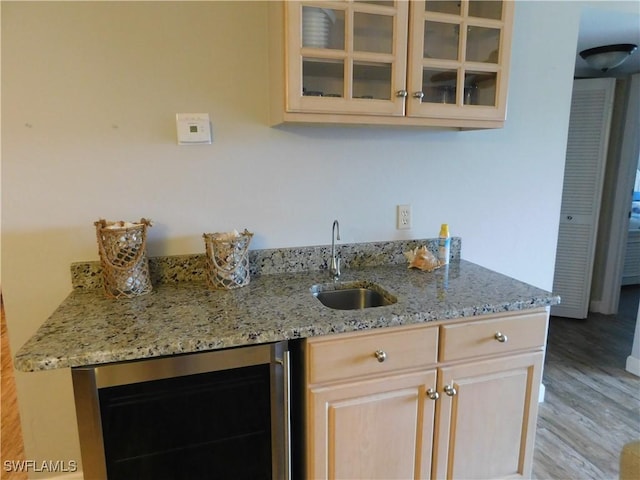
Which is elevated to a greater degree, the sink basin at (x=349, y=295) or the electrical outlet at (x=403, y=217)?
the electrical outlet at (x=403, y=217)

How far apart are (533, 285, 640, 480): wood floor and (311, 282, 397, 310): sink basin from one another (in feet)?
3.60

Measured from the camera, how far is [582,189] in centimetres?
341

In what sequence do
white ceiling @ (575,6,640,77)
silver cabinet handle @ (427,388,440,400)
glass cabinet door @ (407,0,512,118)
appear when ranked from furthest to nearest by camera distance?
white ceiling @ (575,6,640,77)
glass cabinet door @ (407,0,512,118)
silver cabinet handle @ (427,388,440,400)

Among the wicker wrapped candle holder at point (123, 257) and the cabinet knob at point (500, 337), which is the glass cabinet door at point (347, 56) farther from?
the cabinet knob at point (500, 337)

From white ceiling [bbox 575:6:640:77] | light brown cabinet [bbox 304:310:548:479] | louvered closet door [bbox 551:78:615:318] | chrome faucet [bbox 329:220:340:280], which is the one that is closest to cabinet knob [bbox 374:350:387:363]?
light brown cabinet [bbox 304:310:548:479]

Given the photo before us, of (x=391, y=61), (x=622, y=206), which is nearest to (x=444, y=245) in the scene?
(x=391, y=61)

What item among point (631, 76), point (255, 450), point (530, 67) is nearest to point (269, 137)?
point (255, 450)

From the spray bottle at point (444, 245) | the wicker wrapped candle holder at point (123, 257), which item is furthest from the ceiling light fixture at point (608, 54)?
the wicker wrapped candle holder at point (123, 257)

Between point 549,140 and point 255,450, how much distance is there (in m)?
2.01

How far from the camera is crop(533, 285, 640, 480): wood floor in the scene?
1894mm

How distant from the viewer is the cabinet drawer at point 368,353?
1.26m

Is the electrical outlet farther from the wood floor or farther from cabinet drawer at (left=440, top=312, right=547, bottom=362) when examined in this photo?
the wood floor

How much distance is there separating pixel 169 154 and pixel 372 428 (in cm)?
125

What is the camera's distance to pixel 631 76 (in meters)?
3.45
